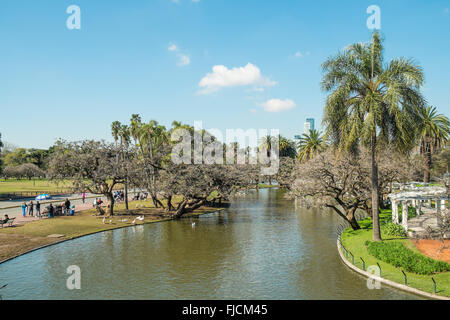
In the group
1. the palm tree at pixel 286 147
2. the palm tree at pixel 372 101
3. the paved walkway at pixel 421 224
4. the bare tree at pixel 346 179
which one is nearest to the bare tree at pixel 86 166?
the bare tree at pixel 346 179

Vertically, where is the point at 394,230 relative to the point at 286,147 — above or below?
below

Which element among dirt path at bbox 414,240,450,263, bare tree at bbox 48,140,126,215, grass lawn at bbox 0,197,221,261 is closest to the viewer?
dirt path at bbox 414,240,450,263

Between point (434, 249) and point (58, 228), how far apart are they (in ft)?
112

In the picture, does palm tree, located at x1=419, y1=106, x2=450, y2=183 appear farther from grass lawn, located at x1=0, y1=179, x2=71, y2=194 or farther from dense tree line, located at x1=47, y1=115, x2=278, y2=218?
grass lawn, located at x1=0, y1=179, x2=71, y2=194

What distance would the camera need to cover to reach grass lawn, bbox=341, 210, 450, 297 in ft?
57.3

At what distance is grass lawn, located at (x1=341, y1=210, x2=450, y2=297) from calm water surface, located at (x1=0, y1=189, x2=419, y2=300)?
116 centimetres

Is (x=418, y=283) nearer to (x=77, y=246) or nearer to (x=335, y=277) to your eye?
(x=335, y=277)

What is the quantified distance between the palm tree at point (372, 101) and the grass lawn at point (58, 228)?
25.6 m

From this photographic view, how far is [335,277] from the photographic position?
2012 centimetres

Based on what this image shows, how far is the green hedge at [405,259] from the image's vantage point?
1918 cm

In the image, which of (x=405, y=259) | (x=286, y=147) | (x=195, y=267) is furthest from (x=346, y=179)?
(x=286, y=147)

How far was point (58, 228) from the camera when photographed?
110 feet

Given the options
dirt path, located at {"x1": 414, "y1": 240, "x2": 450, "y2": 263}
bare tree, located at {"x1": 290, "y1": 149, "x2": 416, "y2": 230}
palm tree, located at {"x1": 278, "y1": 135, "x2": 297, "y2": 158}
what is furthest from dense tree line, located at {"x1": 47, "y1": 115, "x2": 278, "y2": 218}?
palm tree, located at {"x1": 278, "y1": 135, "x2": 297, "y2": 158}

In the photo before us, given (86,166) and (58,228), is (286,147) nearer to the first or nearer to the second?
(86,166)
